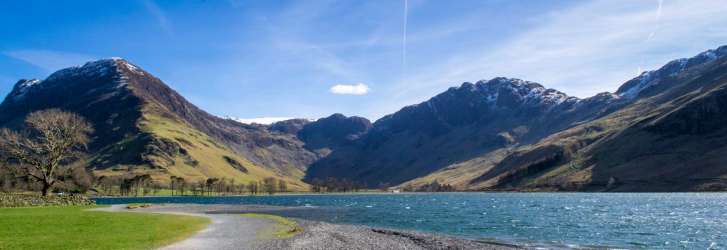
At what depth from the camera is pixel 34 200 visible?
8762 cm

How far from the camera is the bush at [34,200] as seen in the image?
268ft

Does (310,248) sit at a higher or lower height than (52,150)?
lower

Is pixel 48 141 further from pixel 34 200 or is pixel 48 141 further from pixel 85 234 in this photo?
pixel 85 234

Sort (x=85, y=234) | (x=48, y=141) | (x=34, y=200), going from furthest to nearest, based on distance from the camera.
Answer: (x=48, y=141), (x=34, y=200), (x=85, y=234)

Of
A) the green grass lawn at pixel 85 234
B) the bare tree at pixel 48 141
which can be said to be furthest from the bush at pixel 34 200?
the green grass lawn at pixel 85 234

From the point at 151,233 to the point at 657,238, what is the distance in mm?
57652

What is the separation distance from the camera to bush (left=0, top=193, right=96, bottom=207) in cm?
8181

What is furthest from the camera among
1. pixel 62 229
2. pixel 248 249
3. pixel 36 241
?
pixel 62 229

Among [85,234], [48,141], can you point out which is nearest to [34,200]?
[48,141]

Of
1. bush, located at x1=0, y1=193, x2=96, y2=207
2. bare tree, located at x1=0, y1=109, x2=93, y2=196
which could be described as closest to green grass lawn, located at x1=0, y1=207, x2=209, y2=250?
bush, located at x1=0, y1=193, x2=96, y2=207

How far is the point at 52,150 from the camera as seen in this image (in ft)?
321

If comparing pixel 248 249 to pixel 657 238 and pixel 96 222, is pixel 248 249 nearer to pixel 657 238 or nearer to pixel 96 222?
pixel 96 222

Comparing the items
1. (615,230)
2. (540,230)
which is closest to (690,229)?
(615,230)

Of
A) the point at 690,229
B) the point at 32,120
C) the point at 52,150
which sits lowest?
the point at 690,229
